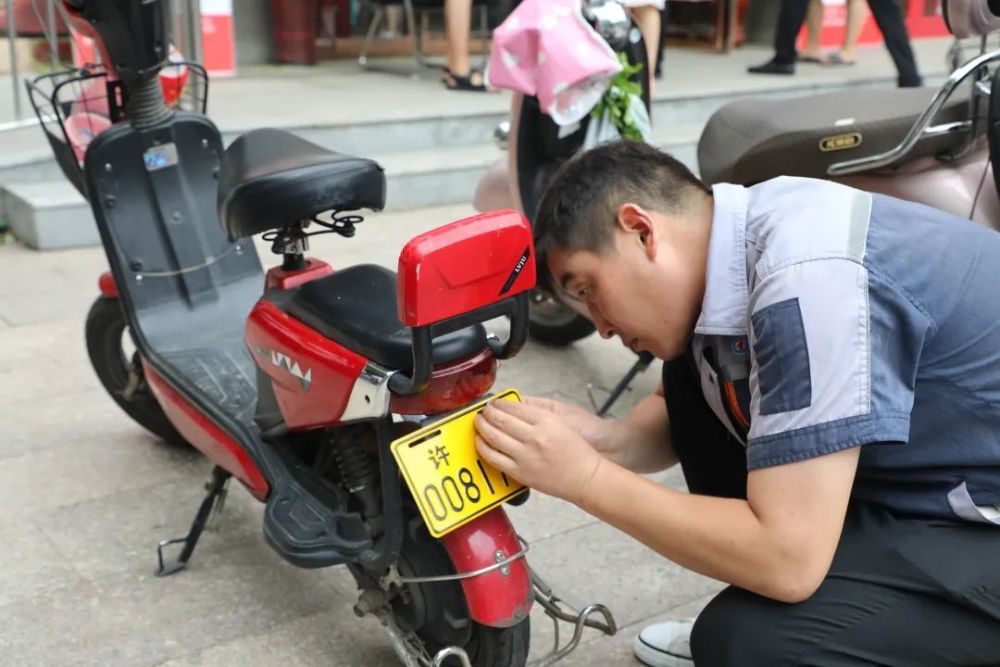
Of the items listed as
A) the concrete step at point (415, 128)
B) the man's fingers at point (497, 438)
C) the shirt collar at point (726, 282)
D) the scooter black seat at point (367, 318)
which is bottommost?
the concrete step at point (415, 128)

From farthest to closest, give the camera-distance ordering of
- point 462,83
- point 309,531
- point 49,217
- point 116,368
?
1. point 462,83
2. point 49,217
3. point 116,368
4. point 309,531

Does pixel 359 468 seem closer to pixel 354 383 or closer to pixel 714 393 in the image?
pixel 354 383

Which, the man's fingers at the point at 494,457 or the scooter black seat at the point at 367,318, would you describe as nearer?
the man's fingers at the point at 494,457

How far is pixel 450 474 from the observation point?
1.80 metres

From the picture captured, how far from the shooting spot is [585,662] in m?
2.22

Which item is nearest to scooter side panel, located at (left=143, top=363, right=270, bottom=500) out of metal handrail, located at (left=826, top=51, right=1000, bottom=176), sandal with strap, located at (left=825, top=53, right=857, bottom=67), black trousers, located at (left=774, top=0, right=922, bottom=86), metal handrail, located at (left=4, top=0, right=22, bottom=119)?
metal handrail, located at (left=826, top=51, right=1000, bottom=176)

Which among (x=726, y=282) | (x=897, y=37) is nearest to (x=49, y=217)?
(x=726, y=282)

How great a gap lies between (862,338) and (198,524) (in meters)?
1.49

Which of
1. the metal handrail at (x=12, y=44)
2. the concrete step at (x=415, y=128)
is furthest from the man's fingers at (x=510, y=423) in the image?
the metal handrail at (x=12, y=44)

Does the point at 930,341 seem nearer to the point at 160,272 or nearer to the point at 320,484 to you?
the point at 320,484

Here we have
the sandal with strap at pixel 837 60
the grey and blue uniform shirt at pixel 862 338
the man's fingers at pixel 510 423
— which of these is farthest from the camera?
the sandal with strap at pixel 837 60

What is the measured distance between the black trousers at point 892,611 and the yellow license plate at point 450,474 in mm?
408

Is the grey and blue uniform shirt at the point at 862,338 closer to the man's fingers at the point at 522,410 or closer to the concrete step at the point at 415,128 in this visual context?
the man's fingers at the point at 522,410

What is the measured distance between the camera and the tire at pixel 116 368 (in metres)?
2.98
